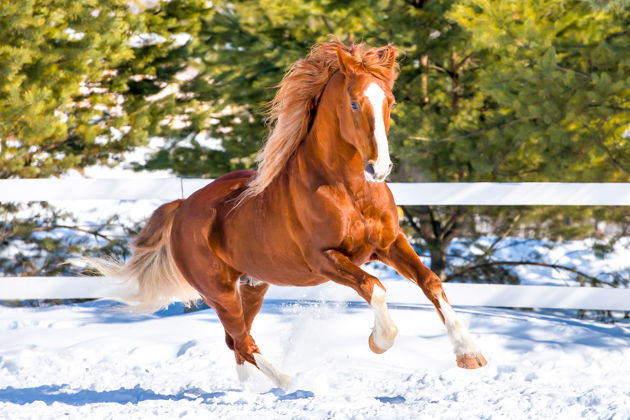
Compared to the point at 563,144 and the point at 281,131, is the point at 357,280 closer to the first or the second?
the point at 281,131

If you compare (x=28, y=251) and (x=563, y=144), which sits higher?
(x=563, y=144)

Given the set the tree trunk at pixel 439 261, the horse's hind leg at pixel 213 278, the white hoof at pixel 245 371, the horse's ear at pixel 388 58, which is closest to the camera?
the horse's ear at pixel 388 58

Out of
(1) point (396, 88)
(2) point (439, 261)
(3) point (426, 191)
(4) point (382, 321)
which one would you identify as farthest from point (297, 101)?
(2) point (439, 261)

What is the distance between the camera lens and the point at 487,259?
32.8 feet

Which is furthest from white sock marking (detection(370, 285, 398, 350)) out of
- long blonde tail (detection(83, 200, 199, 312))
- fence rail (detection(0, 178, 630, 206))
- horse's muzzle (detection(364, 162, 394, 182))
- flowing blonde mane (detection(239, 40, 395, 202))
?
fence rail (detection(0, 178, 630, 206))

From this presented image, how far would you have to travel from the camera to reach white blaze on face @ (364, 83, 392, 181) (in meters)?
2.95

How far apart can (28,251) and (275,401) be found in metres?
7.50

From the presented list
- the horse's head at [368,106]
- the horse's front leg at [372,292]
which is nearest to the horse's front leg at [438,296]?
the horse's front leg at [372,292]

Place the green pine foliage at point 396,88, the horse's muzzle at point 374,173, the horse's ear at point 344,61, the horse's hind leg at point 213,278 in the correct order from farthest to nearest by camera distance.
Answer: the green pine foliage at point 396,88
the horse's hind leg at point 213,278
the horse's ear at point 344,61
the horse's muzzle at point 374,173

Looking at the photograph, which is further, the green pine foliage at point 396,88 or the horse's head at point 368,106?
the green pine foliage at point 396,88

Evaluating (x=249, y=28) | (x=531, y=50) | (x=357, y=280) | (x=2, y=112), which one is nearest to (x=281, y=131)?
(x=357, y=280)

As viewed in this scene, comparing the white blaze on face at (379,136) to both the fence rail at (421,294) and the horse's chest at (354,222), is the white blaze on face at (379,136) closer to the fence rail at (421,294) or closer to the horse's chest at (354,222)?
the horse's chest at (354,222)

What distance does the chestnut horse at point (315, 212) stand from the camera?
3.15m

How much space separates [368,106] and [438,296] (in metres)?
0.84
